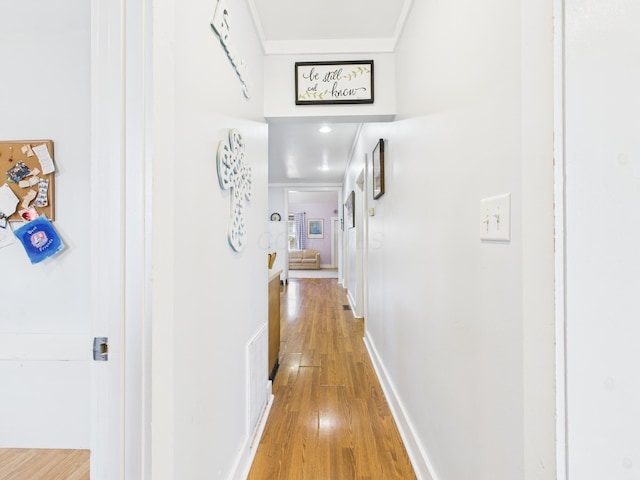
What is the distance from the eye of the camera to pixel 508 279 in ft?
2.39

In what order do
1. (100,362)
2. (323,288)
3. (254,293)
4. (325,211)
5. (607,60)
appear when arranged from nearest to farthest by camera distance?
(607,60) → (100,362) → (254,293) → (323,288) → (325,211)

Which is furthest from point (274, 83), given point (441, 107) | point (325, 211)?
point (325, 211)

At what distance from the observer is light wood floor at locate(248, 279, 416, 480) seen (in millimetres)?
1433

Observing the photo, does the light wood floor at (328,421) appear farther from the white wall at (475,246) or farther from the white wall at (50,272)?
the white wall at (50,272)

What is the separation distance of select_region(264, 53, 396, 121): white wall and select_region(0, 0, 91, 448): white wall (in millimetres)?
957

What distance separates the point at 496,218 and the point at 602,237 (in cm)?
33

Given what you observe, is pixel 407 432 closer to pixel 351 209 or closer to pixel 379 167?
pixel 379 167

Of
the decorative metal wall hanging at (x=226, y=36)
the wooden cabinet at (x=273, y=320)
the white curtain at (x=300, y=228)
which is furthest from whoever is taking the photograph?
the white curtain at (x=300, y=228)

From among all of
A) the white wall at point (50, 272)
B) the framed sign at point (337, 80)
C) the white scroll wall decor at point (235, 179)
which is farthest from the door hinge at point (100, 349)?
the framed sign at point (337, 80)

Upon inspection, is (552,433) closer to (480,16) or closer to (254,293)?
(480,16)

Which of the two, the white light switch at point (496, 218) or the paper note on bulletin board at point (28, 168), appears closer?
the white light switch at point (496, 218)

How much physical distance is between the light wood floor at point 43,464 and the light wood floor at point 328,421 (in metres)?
0.86

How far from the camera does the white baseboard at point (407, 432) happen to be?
1.30 meters

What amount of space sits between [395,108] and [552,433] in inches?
70.9
